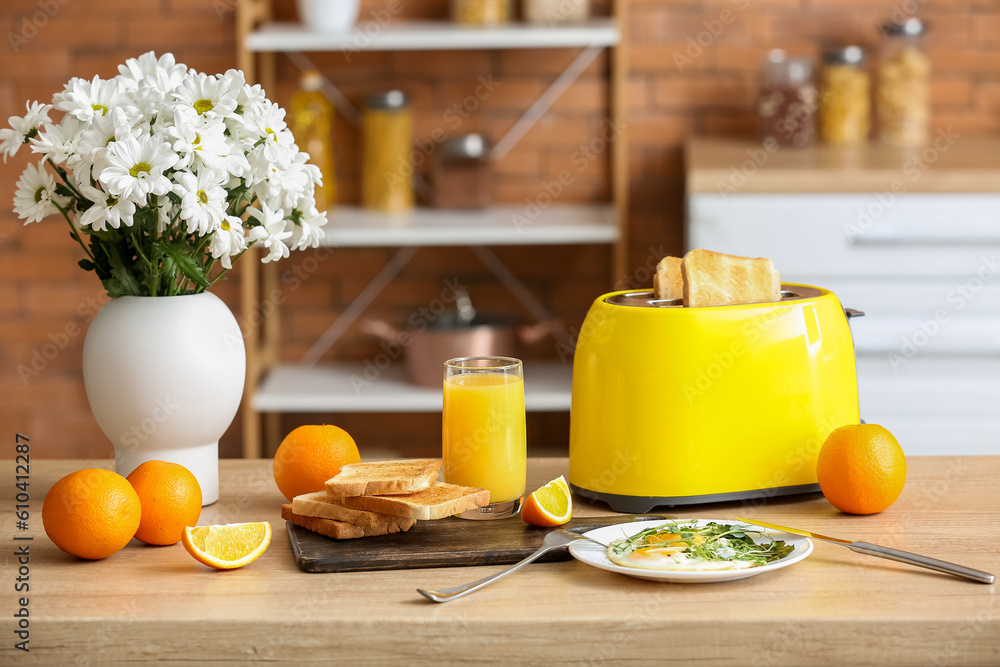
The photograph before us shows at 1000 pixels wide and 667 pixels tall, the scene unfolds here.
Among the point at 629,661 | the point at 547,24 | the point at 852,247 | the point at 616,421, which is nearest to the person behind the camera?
the point at 629,661

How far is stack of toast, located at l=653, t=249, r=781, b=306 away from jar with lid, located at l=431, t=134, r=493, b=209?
1.38 meters

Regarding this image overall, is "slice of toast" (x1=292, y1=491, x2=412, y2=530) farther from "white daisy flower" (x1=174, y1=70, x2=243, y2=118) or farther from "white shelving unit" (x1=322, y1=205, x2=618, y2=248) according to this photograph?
"white shelving unit" (x1=322, y1=205, x2=618, y2=248)

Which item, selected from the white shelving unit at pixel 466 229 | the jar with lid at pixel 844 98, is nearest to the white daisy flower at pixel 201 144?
the white shelving unit at pixel 466 229

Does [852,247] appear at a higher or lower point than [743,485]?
higher

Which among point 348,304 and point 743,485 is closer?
point 743,485

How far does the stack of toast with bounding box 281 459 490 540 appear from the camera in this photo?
968 millimetres

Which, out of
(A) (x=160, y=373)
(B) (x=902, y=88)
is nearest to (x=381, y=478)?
(A) (x=160, y=373)

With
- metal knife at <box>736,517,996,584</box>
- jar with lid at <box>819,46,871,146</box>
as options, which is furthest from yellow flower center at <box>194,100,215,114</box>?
jar with lid at <box>819,46,871,146</box>

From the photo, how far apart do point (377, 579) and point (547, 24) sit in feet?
5.84

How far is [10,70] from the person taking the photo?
2.64 metres

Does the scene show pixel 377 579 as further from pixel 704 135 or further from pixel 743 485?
pixel 704 135

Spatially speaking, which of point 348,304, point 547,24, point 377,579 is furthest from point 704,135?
point 377,579

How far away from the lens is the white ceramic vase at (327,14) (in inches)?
92.7

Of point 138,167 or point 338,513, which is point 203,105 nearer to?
point 138,167
